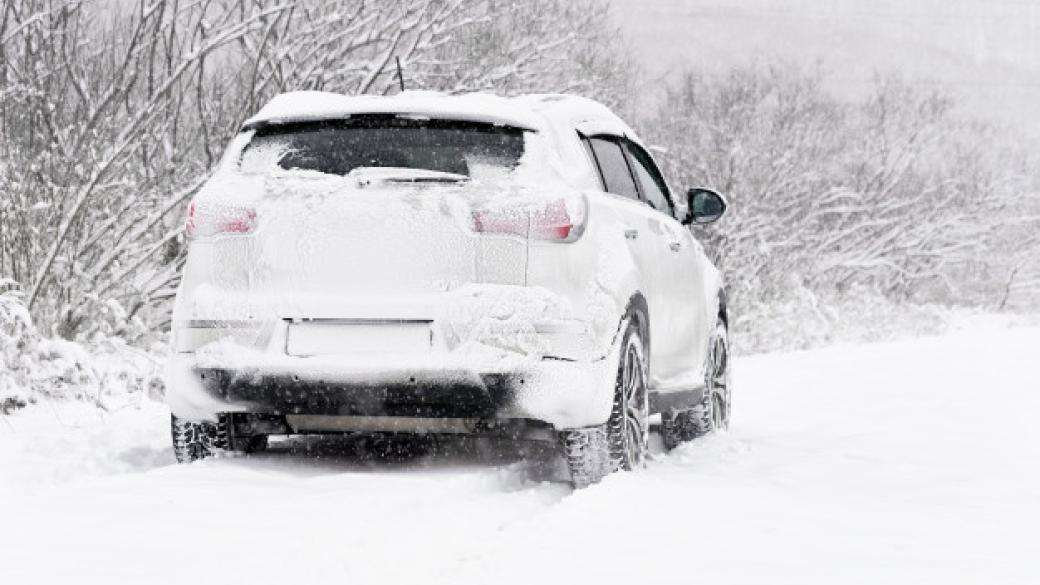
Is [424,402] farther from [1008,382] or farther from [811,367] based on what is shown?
[811,367]

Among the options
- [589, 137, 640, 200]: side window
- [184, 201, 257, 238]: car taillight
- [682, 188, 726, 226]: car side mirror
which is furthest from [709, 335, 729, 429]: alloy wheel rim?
[184, 201, 257, 238]: car taillight

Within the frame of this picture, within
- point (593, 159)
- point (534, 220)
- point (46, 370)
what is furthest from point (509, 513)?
point (46, 370)

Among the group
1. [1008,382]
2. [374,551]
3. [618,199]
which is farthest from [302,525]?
[1008,382]

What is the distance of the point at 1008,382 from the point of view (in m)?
11.9

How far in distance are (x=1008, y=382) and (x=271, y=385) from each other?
8213mm

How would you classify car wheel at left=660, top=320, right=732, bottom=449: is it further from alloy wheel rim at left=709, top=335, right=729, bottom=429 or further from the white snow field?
the white snow field

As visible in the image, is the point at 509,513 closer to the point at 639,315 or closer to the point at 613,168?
the point at 639,315

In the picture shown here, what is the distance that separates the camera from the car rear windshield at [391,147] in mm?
5688

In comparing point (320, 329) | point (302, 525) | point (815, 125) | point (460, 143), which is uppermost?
point (460, 143)

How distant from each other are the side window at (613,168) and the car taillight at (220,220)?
1651mm

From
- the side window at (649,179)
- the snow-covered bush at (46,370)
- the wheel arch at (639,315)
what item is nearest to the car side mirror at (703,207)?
the side window at (649,179)

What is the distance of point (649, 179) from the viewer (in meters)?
7.75

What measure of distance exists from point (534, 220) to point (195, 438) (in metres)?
1.80

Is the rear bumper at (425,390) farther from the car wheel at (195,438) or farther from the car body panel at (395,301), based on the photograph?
the car wheel at (195,438)
